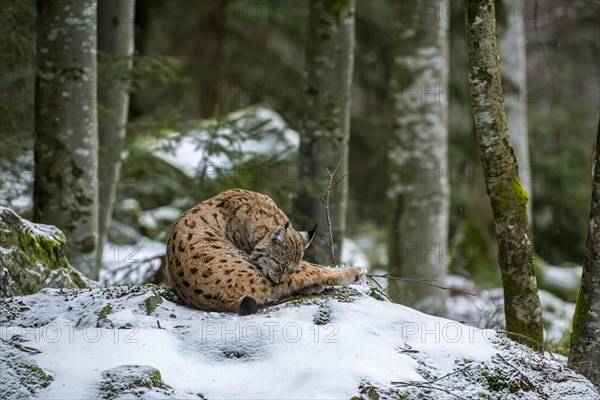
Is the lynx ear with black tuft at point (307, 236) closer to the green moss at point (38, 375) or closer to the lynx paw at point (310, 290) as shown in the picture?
the lynx paw at point (310, 290)

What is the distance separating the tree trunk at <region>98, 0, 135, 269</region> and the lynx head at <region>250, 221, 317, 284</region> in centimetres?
372

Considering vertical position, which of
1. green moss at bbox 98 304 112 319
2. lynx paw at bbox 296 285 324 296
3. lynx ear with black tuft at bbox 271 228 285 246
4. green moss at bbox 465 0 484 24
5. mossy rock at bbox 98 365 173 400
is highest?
green moss at bbox 465 0 484 24

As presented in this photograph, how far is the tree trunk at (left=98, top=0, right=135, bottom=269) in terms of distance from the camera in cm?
830

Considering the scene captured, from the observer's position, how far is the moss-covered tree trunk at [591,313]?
4898mm

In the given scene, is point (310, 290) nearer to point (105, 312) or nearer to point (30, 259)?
point (105, 312)

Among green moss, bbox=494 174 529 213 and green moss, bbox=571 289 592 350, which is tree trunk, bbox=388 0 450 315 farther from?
green moss, bbox=571 289 592 350

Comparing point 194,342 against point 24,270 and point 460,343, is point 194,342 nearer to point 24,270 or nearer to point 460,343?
point 460,343

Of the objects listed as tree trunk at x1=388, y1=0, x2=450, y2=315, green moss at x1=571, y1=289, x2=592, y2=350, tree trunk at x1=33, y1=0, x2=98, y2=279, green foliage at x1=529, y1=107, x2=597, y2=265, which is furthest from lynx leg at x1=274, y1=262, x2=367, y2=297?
green foliage at x1=529, y1=107, x2=597, y2=265

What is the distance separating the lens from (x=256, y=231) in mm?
5238

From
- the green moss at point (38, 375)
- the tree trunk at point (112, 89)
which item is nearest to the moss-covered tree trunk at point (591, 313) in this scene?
the green moss at point (38, 375)

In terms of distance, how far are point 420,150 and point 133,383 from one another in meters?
6.71

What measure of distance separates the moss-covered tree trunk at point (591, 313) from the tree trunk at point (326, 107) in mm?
3615

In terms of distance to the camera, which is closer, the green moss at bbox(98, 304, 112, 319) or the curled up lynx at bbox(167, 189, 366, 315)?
the green moss at bbox(98, 304, 112, 319)

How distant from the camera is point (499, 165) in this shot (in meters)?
5.20
